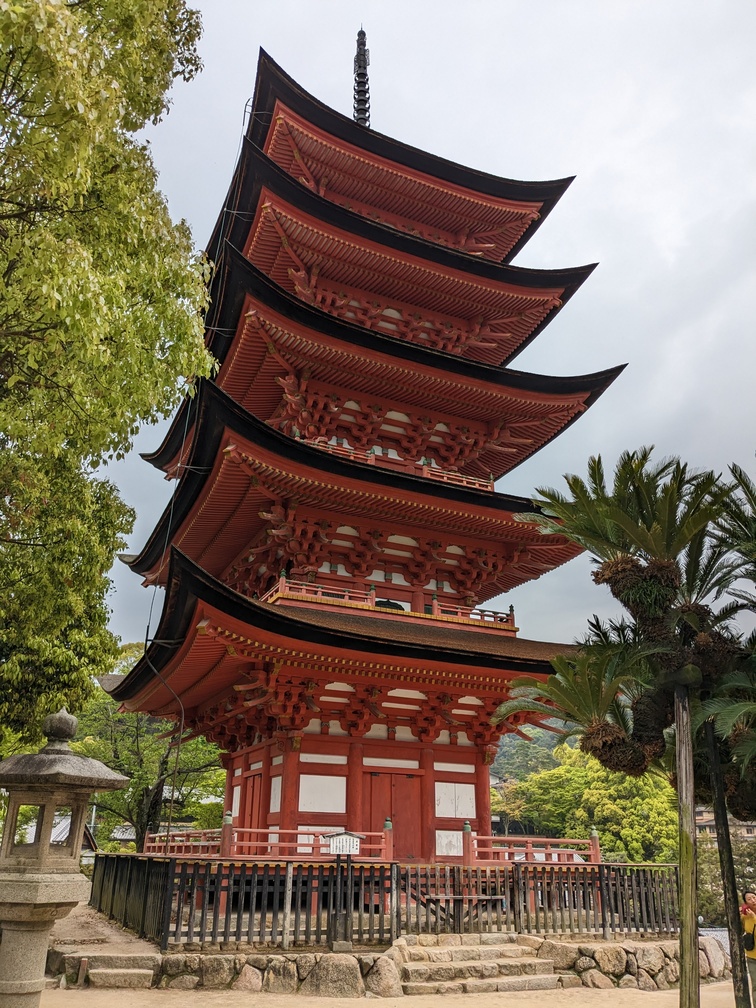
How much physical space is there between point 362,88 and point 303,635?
25176mm

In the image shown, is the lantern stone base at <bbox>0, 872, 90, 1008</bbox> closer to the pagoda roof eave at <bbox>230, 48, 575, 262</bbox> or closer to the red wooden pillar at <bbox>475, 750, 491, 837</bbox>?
the red wooden pillar at <bbox>475, 750, 491, 837</bbox>

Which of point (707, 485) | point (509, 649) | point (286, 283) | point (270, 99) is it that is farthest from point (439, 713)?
point (270, 99)

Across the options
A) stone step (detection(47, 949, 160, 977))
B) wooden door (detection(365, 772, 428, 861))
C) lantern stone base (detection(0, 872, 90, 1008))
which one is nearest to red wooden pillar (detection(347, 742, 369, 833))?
wooden door (detection(365, 772, 428, 861))

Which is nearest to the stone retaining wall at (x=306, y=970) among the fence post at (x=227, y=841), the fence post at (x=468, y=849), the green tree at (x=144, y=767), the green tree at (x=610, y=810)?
the fence post at (x=468, y=849)

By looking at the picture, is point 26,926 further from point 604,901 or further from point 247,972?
point 604,901

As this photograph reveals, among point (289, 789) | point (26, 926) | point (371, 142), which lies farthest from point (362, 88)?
point (26, 926)

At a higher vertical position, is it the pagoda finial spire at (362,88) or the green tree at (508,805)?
the pagoda finial spire at (362,88)

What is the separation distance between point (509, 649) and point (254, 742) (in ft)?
19.8

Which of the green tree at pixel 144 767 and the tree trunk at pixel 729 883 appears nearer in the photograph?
the tree trunk at pixel 729 883

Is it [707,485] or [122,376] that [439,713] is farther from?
[122,376]

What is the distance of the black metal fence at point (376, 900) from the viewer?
10547 millimetres

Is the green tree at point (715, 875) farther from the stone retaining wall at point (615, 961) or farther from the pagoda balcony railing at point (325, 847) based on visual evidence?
the pagoda balcony railing at point (325, 847)

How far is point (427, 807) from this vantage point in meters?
15.0

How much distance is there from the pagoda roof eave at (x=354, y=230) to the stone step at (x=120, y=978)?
14660 millimetres
